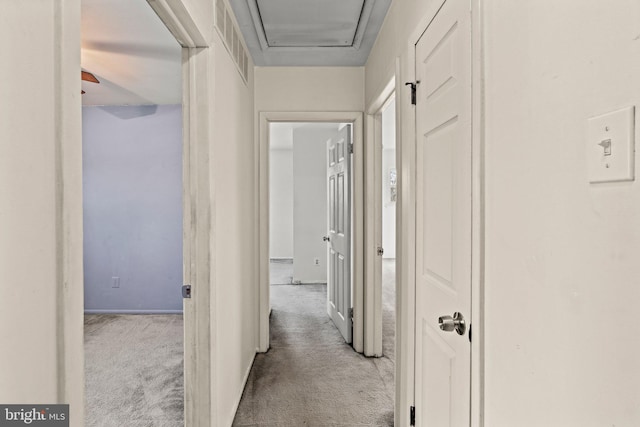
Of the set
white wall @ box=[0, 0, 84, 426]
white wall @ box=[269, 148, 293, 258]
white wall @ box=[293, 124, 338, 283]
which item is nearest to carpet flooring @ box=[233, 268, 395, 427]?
white wall @ box=[0, 0, 84, 426]

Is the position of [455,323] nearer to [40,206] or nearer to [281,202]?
[40,206]

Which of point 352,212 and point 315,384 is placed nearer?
point 315,384

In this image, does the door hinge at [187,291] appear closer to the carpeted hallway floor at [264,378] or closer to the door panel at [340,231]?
the carpeted hallway floor at [264,378]

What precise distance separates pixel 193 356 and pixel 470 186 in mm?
1397

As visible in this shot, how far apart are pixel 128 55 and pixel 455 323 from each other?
3058 millimetres

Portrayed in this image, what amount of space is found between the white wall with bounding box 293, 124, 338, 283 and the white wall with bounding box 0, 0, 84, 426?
5176 millimetres

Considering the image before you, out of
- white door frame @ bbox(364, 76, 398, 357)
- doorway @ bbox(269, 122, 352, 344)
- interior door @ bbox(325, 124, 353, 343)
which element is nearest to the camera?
white door frame @ bbox(364, 76, 398, 357)

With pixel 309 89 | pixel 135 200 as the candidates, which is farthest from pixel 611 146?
pixel 135 200

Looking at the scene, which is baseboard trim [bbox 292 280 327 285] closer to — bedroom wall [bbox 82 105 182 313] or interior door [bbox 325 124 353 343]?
interior door [bbox 325 124 353 343]

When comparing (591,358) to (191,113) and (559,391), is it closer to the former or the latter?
(559,391)

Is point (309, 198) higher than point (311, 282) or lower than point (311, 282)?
higher

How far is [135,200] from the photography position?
4.14 m

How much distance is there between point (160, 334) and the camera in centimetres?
353

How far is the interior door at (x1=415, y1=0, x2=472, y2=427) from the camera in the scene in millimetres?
1144
